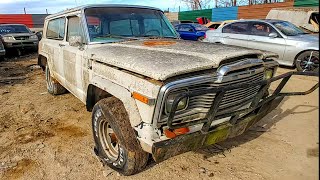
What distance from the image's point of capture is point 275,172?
300 cm

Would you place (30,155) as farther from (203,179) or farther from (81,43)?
(203,179)

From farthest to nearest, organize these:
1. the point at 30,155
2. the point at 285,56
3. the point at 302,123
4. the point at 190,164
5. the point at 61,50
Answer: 1. the point at 285,56
2. the point at 61,50
3. the point at 302,123
4. the point at 30,155
5. the point at 190,164

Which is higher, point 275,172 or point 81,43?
point 81,43

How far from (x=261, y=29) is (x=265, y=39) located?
0.53m

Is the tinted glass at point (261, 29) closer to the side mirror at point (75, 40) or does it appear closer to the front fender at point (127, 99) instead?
the side mirror at point (75, 40)

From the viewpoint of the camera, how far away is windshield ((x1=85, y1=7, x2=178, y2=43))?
3.78 m

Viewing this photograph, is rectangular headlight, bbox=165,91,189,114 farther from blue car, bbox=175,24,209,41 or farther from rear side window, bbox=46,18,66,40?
blue car, bbox=175,24,209,41

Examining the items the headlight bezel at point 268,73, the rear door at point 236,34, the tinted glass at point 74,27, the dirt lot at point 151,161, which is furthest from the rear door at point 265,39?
the tinted glass at point 74,27

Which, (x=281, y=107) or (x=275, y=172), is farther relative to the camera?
(x=281, y=107)

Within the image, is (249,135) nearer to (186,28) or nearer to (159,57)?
(159,57)

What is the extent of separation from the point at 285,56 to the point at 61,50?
6.44 metres

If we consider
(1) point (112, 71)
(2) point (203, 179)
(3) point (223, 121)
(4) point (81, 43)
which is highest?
(4) point (81, 43)

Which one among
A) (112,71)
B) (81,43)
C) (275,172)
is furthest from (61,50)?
(275,172)

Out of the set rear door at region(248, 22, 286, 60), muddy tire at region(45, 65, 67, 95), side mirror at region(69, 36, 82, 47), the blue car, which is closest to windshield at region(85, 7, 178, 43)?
side mirror at region(69, 36, 82, 47)
